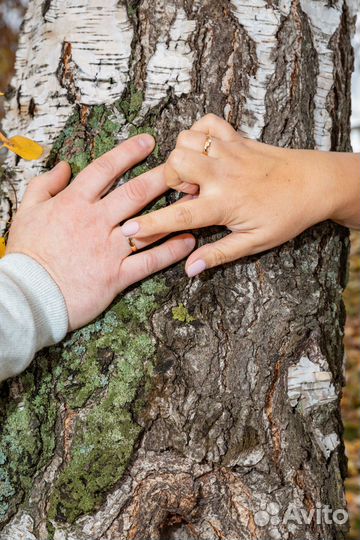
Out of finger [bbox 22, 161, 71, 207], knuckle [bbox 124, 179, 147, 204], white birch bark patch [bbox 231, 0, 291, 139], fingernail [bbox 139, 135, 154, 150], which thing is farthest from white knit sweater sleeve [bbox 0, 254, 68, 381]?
white birch bark patch [bbox 231, 0, 291, 139]

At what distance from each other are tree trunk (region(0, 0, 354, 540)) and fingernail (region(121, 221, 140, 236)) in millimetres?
124

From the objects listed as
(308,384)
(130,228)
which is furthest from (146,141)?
(308,384)

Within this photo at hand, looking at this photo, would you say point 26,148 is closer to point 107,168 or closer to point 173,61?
point 107,168

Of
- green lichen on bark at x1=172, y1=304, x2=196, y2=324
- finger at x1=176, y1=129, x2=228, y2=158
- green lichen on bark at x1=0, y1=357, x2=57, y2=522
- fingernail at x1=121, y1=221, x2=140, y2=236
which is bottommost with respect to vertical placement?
green lichen on bark at x1=0, y1=357, x2=57, y2=522

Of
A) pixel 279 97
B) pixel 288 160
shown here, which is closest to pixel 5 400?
pixel 288 160

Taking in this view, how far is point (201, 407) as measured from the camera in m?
1.33

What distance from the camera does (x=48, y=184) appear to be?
1359 mm

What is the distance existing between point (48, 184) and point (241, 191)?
46cm

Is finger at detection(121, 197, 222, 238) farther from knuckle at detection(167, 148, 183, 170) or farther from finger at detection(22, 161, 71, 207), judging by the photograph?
finger at detection(22, 161, 71, 207)

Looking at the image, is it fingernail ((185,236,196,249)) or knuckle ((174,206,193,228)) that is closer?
knuckle ((174,206,193,228))

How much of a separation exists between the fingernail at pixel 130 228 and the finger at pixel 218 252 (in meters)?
0.14

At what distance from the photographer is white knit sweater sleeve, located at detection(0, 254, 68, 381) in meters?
1.22

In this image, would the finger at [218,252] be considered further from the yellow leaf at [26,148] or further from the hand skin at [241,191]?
the yellow leaf at [26,148]

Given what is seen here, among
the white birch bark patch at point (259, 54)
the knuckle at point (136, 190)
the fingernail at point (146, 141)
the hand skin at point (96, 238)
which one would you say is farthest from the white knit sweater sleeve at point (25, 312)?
the white birch bark patch at point (259, 54)
